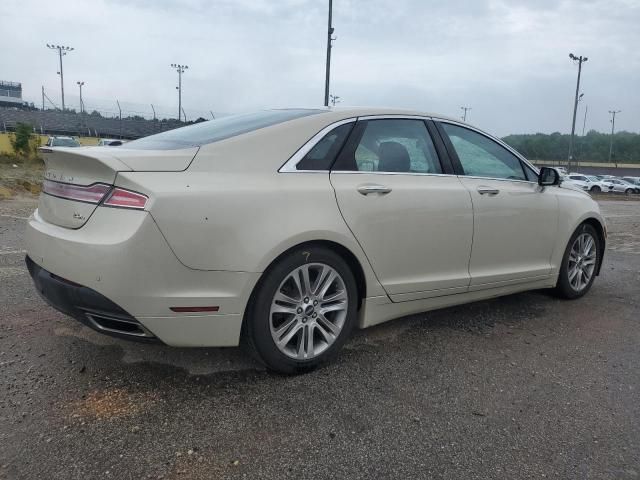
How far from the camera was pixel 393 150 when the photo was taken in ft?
12.0

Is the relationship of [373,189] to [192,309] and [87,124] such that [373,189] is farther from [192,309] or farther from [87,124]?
[87,124]

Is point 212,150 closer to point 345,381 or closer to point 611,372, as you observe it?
point 345,381

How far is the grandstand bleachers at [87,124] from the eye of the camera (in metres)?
45.2

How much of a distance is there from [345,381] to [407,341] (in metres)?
0.83

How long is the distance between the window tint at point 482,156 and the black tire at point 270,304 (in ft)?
4.68

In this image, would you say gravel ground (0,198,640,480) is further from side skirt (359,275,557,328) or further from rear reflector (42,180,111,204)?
rear reflector (42,180,111,204)

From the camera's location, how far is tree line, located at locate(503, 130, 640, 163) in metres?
96.8

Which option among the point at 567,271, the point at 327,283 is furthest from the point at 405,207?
the point at 567,271

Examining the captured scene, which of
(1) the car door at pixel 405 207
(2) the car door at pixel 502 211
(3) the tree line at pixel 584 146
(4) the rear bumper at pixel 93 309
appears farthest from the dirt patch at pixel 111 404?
(3) the tree line at pixel 584 146

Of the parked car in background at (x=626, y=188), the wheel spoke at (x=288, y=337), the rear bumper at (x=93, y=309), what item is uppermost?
the rear bumper at (x=93, y=309)

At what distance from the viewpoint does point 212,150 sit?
2.94m

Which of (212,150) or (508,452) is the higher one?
(212,150)

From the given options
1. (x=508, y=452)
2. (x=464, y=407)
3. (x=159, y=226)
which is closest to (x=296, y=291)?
(x=159, y=226)

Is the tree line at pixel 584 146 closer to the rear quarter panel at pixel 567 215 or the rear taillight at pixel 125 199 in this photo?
the rear quarter panel at pixel 567 215
